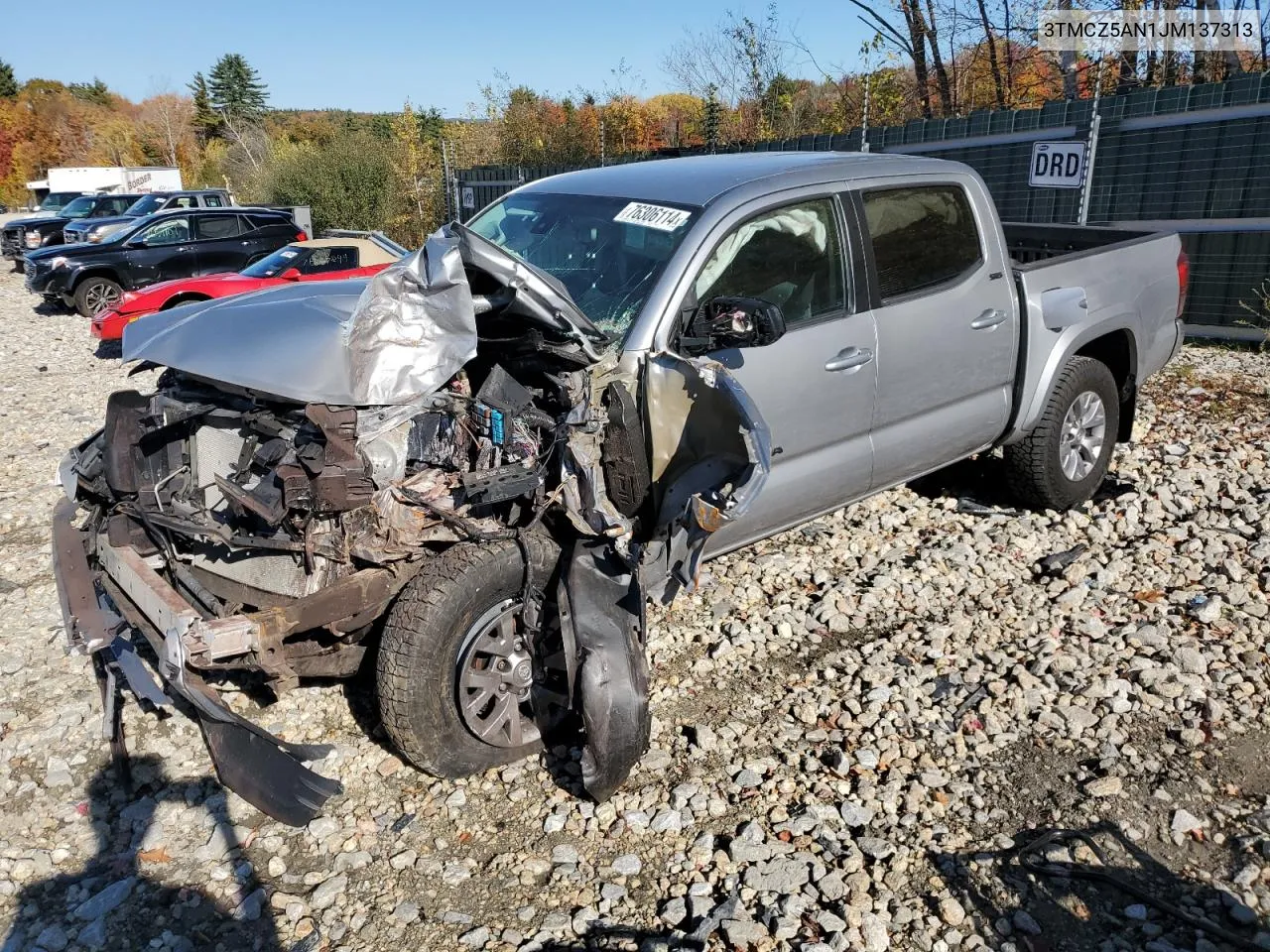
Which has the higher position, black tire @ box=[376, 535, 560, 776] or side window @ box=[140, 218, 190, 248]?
side window @ box=[140, 218, 190, 248]

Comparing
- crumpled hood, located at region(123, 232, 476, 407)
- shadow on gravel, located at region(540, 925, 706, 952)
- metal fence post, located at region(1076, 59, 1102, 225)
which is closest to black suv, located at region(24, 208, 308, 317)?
metal fence post, located at region(1076, 59, 1102, 225)

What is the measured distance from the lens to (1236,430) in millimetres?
6621

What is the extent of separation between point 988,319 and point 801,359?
135 cm

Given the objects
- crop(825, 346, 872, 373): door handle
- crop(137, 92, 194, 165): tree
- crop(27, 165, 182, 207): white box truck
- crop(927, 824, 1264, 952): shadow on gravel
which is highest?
crop(137, 92, 194, 165): tree

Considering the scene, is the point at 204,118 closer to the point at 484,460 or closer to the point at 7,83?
the point at 7,83

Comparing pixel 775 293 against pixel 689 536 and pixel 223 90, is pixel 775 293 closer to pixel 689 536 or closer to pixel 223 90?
pixel 689 536

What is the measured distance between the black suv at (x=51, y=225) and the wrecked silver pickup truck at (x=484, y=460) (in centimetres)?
2165

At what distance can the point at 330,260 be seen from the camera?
1109cm

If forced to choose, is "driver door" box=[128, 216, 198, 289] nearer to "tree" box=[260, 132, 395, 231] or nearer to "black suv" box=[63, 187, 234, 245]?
"black suv" box=[63, 187, 234, 245]

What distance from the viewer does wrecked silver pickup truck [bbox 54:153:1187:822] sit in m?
3.11

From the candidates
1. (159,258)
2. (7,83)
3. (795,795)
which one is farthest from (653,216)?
(7,83)

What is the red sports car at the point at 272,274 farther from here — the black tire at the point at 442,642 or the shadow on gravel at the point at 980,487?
the black tire at the point at 442,642

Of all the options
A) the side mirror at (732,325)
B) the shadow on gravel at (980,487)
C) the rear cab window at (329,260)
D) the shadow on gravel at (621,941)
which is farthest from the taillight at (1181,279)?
the rear cab window at (329,260)

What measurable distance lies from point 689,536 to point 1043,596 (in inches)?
82.9
